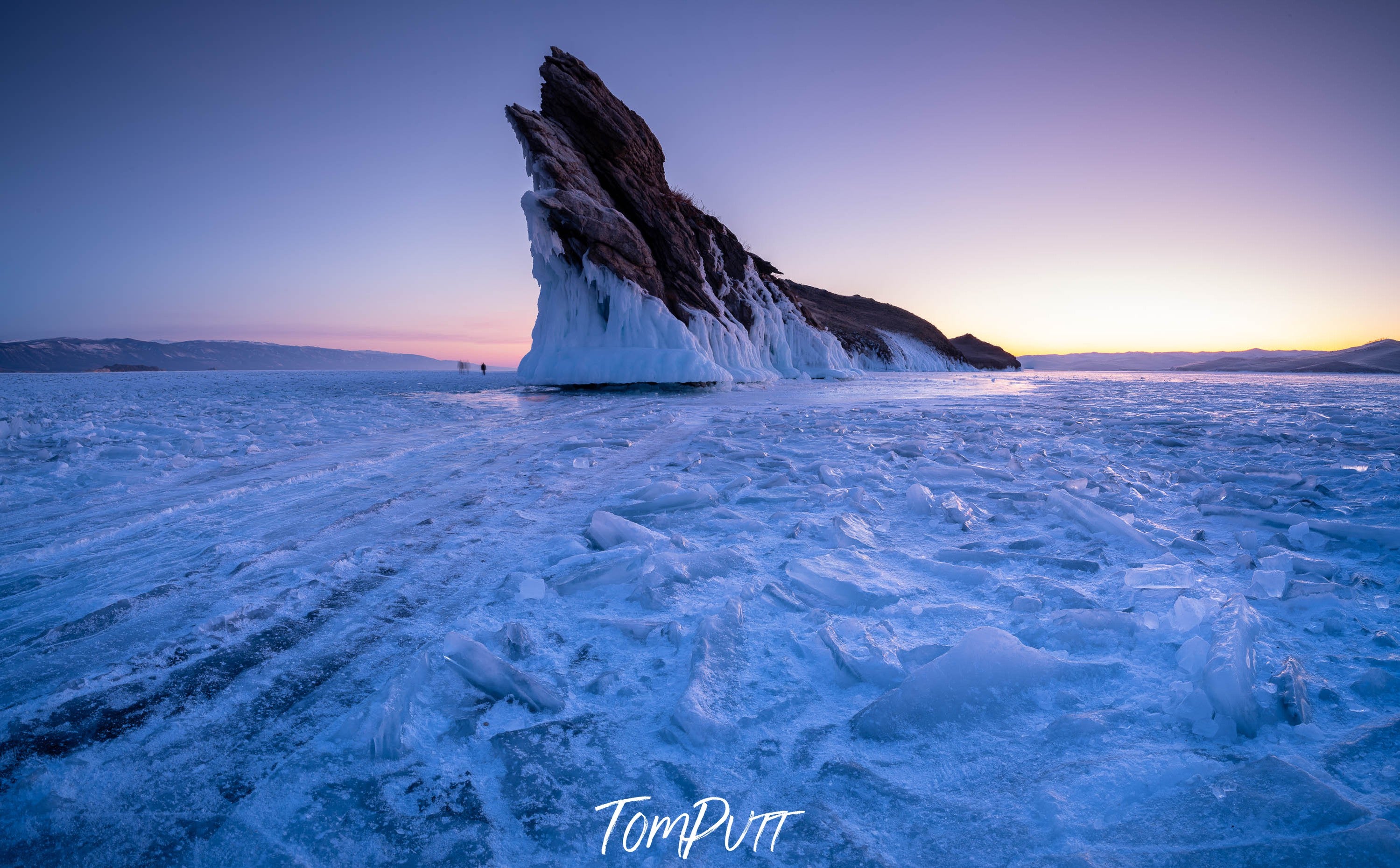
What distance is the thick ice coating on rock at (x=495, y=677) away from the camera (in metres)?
1.30

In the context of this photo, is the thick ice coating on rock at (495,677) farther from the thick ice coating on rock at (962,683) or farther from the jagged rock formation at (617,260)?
the jagged rock formation at (617,260)

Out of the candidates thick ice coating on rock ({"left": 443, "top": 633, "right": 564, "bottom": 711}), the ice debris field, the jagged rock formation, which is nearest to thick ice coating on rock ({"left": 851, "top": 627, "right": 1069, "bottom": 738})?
the ice debris field

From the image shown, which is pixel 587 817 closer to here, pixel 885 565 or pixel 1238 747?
pixel 1238 747

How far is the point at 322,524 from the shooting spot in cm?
262

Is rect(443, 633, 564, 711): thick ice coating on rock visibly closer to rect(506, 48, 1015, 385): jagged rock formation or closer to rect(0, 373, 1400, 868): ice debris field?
rect(0, 373, 1400, 868): ice debris field

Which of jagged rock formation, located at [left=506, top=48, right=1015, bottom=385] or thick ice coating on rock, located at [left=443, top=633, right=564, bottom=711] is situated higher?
jagged rock formation, located at [left=506, top=48, right=1015, bottom=385]

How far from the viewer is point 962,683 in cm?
130

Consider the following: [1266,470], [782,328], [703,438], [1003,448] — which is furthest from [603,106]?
[1266,470]

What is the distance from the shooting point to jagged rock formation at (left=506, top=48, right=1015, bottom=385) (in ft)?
50.2

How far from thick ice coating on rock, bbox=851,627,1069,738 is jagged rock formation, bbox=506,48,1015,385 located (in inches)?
546

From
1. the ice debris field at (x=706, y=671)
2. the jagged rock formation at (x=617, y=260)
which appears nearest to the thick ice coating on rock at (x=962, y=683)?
the ice debris field at (x=706, y=671)

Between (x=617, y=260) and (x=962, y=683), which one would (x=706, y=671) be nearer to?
(x=962, y=683)

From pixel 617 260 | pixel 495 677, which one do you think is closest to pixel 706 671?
pixel 495 677

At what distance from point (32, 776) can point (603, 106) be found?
20.1 metres
